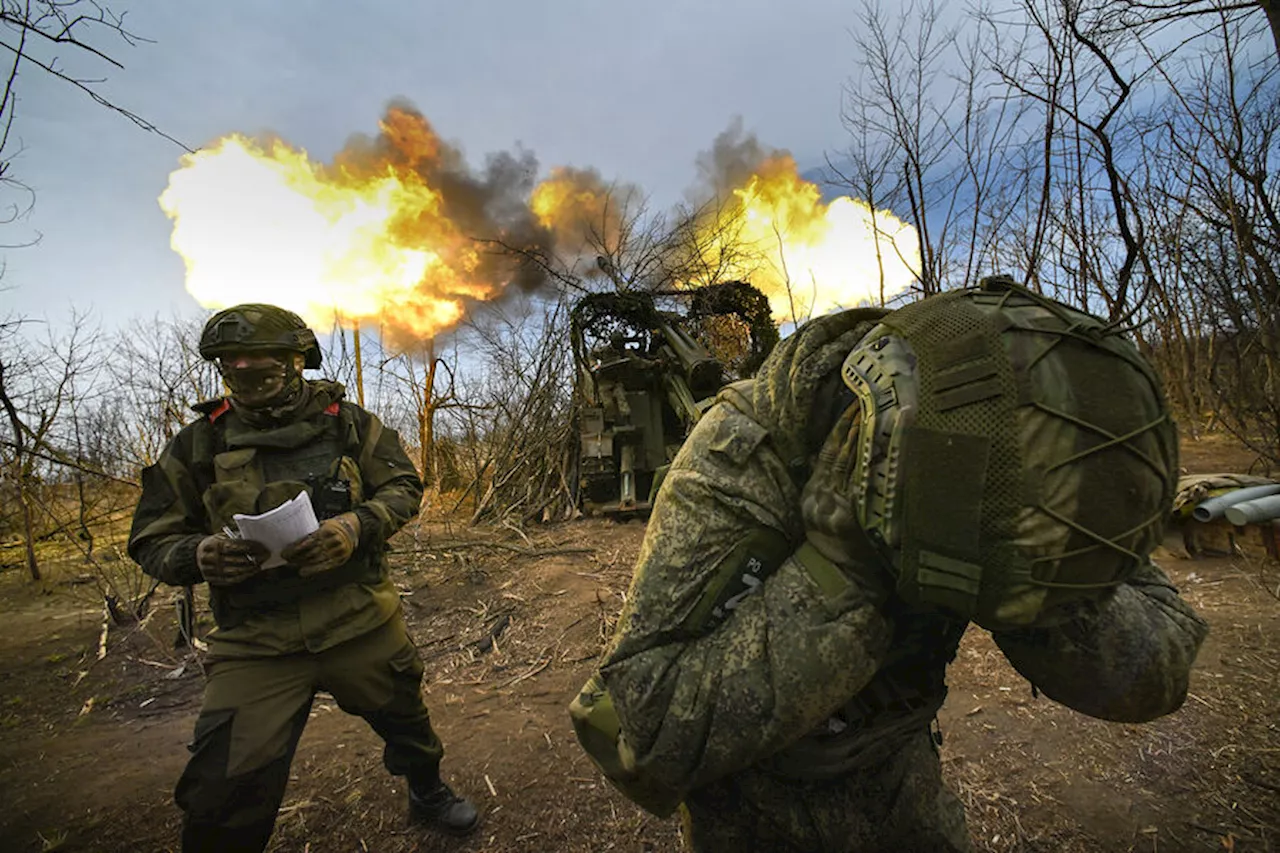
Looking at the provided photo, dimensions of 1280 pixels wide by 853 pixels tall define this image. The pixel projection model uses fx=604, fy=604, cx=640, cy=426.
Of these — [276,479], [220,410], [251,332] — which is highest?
[251,332]

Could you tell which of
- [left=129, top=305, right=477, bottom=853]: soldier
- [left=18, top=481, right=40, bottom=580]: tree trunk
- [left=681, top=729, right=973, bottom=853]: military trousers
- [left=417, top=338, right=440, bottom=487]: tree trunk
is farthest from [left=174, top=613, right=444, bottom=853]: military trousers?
[left=417, top=338, right=440, bottom=487]: tree trunk

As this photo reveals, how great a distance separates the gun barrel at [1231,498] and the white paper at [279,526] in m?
5.98

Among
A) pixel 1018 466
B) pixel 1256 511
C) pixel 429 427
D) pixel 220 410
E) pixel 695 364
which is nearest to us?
pixel 1018 466

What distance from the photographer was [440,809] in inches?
101

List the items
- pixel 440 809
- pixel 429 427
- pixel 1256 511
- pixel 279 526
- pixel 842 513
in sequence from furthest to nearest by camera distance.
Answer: pixel 429 427 < pixel 1256 511 < pixel 440 809 < pixel 279 526 < pixel 842 513

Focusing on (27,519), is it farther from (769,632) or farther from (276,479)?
(769,632)

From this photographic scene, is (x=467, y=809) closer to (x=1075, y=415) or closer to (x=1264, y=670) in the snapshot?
(x=1075, y=415)

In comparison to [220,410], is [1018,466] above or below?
below

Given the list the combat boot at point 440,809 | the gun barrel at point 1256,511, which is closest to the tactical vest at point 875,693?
the combat boot at point 440,809

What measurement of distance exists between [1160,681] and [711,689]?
2.61ft

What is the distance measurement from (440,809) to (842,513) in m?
2.48

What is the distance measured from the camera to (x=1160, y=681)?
1060mm

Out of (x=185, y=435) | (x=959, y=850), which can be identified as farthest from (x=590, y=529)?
(x=959, y=850)

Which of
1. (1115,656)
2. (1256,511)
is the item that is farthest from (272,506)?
(1256,511)
